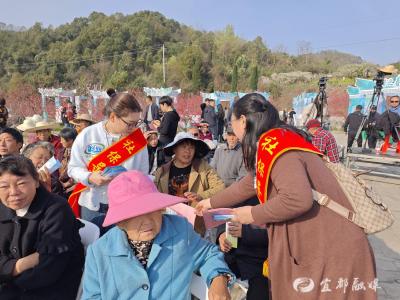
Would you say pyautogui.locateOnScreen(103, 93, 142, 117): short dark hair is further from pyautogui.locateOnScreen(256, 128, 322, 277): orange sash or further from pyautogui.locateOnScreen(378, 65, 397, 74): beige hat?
pyautogui.locateOnScreen(378, 65, 397, 74): beige hat

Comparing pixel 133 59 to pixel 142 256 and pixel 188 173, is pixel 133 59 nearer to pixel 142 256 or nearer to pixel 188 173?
pixel 188 173

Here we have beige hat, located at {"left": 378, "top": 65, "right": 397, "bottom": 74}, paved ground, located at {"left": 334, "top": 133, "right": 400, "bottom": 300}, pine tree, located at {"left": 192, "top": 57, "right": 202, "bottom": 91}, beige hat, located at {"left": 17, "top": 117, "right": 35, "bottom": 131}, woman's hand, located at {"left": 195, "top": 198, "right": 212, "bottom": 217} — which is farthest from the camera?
pine tree, located at {"left": 192, "top": 57, "right": 202, "bottom": 91}

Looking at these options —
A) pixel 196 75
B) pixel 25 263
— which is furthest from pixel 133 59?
pixel 25 263

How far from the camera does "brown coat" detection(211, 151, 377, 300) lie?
5.00ft

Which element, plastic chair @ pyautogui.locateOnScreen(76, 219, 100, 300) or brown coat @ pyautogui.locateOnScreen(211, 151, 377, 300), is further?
plastic chair @ pyautogui.locateOnScreen(76, 219, 100, 300)

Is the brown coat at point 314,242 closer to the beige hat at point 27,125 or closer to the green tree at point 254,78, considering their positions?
the beige hat at point 27,125

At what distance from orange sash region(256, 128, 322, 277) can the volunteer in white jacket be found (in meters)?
1.17

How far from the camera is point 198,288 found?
1665mm

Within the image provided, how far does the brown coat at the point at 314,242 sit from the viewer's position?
1524mm

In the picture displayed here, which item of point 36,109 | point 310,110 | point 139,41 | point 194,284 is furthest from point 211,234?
point 139,41

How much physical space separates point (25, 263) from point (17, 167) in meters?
0.50

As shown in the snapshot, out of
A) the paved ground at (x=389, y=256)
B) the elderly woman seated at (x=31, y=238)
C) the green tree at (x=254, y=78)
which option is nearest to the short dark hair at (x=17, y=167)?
the elderly woman seated at (x=31, y=238)

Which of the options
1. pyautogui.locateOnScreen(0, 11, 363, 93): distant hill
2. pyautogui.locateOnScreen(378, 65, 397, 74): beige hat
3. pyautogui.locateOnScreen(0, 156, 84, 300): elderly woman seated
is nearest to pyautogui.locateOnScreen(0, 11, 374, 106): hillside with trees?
pyautogui.locateOnScreen(0, 11, 363, 93): distant hill

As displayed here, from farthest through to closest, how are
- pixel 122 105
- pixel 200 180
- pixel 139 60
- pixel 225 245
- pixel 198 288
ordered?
pixel 139 60 → pixel 200 180 → pixel 122 105 → pixel 225 245 → pixel 198 288
